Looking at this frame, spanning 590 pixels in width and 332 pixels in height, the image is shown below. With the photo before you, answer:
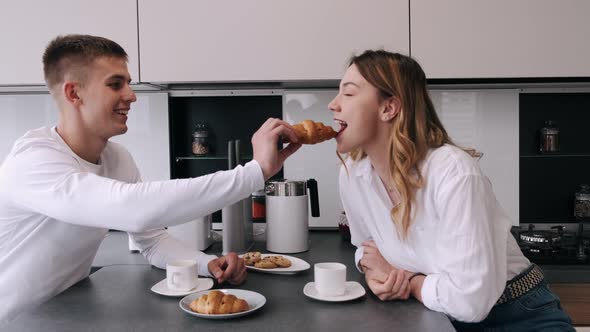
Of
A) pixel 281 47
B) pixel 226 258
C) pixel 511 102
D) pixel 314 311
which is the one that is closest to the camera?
pixel 314 311

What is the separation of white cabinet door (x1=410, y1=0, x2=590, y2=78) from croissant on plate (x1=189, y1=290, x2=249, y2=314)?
53.5 inches

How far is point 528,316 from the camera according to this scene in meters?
1.40

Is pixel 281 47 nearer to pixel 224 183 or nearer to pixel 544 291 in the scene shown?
pixel 224 183

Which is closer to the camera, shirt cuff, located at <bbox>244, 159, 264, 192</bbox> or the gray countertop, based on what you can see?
the gray countertop

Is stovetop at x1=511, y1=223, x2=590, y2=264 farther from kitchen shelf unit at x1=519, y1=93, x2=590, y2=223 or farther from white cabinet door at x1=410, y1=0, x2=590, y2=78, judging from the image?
white cabinet door at x1=410, y1=0, x2=590, y2=78

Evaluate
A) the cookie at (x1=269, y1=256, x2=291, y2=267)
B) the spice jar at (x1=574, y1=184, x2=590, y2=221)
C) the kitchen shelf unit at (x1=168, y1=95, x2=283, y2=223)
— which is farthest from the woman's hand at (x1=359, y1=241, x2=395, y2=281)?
the spice jar at (x1=574, y1=184, x2=590, y2=221)

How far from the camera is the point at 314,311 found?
122cm

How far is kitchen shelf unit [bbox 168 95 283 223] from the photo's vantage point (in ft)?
8.80

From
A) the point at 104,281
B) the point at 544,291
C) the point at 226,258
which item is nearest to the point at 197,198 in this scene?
the point at 226,258

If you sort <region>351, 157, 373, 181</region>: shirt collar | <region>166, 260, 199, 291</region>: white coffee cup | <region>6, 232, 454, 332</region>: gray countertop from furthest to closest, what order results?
<region>351, 157, 373, 181</region>: shirt collar < <region>166, 260, 199, 291</region>: white coffee cup < <region>6, 232, 454, 332</region>: gray countertop

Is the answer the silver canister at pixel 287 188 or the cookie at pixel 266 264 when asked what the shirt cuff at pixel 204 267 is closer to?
the cookie at pixel 266 264

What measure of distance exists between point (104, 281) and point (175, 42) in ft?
3.57

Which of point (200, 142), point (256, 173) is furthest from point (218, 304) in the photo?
point (200, 142)

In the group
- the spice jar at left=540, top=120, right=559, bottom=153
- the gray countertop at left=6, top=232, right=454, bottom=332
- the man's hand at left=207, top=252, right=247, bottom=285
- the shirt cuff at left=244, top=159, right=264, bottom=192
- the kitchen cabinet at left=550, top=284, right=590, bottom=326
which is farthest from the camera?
the spice jar at left=540, top=120, right=559, bottom=153
